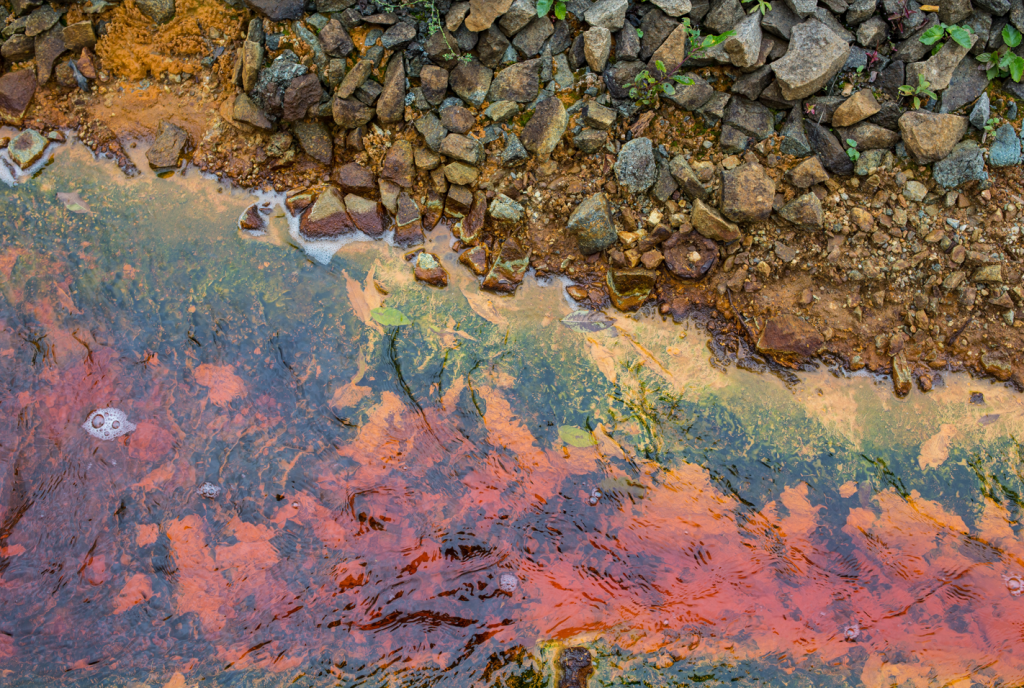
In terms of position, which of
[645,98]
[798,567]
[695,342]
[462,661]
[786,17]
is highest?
[786,17]

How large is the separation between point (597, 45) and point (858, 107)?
1.27 m

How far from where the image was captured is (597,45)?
265cm

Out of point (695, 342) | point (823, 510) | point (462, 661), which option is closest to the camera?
point (462, 661)

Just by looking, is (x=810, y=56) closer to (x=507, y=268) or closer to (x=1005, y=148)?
Result: (x=1005, y=148)

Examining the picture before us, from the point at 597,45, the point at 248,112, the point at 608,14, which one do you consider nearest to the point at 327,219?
the point at 248,112

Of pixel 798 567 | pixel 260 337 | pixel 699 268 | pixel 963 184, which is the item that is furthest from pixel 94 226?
pixel 963 184

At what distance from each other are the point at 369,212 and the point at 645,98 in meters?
1.55

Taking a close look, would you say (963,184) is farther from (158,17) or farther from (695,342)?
(158,17)

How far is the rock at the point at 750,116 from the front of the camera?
2.71 m

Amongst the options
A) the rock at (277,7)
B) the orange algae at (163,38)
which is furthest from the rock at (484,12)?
the orange algae at (163,38)

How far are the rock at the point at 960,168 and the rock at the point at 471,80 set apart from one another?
2.26m

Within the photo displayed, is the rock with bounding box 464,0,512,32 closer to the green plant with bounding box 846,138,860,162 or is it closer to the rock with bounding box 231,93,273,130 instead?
the rock with bounding box 231,93,273,130

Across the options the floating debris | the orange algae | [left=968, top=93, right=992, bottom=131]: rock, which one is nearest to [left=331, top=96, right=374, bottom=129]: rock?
the orange algae

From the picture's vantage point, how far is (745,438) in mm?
2793
